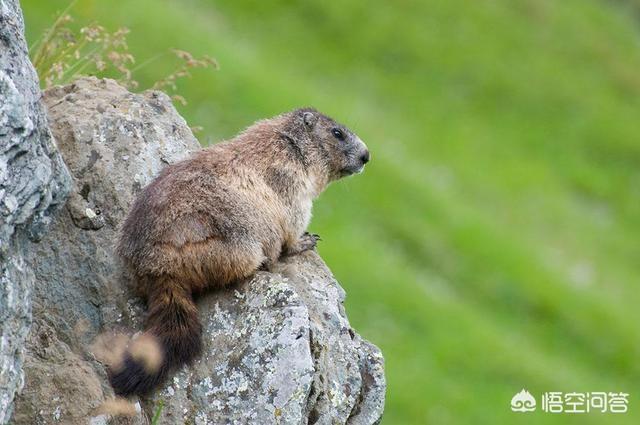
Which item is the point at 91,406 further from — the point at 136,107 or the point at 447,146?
the point at 447,146

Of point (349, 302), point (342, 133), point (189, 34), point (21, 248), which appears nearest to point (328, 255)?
point (349, 302)

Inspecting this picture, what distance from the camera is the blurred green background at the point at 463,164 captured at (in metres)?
23.0

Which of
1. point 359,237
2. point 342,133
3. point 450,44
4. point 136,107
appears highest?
point 450,44

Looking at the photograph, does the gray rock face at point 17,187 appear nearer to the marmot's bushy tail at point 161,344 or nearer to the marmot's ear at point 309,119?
the marmot's bushy tail at point 161,344

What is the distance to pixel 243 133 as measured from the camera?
33.3ft

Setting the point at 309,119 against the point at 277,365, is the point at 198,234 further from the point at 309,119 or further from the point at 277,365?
the point at 309,119

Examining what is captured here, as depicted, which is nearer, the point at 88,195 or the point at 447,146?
the point at 88,195

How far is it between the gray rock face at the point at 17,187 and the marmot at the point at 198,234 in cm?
107

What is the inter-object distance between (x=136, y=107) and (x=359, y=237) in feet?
51.8
